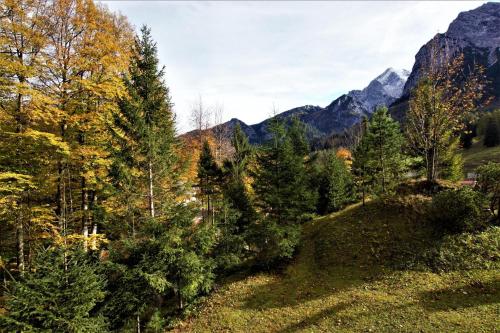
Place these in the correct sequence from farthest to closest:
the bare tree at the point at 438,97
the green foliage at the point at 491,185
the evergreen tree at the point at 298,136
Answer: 1. the evergreen tree at the point at 298,136
2. the bare tree at the point at 438,97
3. the green foliage at the point at 491,185

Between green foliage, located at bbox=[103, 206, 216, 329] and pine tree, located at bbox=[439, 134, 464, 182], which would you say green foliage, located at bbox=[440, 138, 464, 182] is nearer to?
pine tree, located at bbox=[439, 134, 464, 182]

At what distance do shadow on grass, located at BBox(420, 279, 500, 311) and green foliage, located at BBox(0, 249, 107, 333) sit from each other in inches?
553

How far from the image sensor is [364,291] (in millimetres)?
14094

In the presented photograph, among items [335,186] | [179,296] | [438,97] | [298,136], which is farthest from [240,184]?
[438,97]

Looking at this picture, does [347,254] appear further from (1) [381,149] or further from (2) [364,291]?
(1) [381,149]

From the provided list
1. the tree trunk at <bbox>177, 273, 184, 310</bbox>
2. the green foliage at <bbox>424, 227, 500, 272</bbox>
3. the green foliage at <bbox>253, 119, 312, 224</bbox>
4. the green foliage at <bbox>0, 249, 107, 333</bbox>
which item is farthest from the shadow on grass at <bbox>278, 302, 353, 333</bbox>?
the green foliage at <bbox>0, 249, 107, 333</bbox>

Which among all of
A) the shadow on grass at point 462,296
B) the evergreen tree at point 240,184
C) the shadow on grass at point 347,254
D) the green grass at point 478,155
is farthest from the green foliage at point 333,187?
the green grass at point 478,155

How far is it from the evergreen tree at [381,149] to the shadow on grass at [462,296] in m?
10.5

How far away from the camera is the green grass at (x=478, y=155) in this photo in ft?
224

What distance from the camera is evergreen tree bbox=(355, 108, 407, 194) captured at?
904 inches

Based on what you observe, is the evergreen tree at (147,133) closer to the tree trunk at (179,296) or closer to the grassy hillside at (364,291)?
the tree trunk at (179,296)

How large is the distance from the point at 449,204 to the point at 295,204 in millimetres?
9367

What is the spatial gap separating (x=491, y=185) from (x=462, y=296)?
8.66 m

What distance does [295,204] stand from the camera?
60.1 ft
